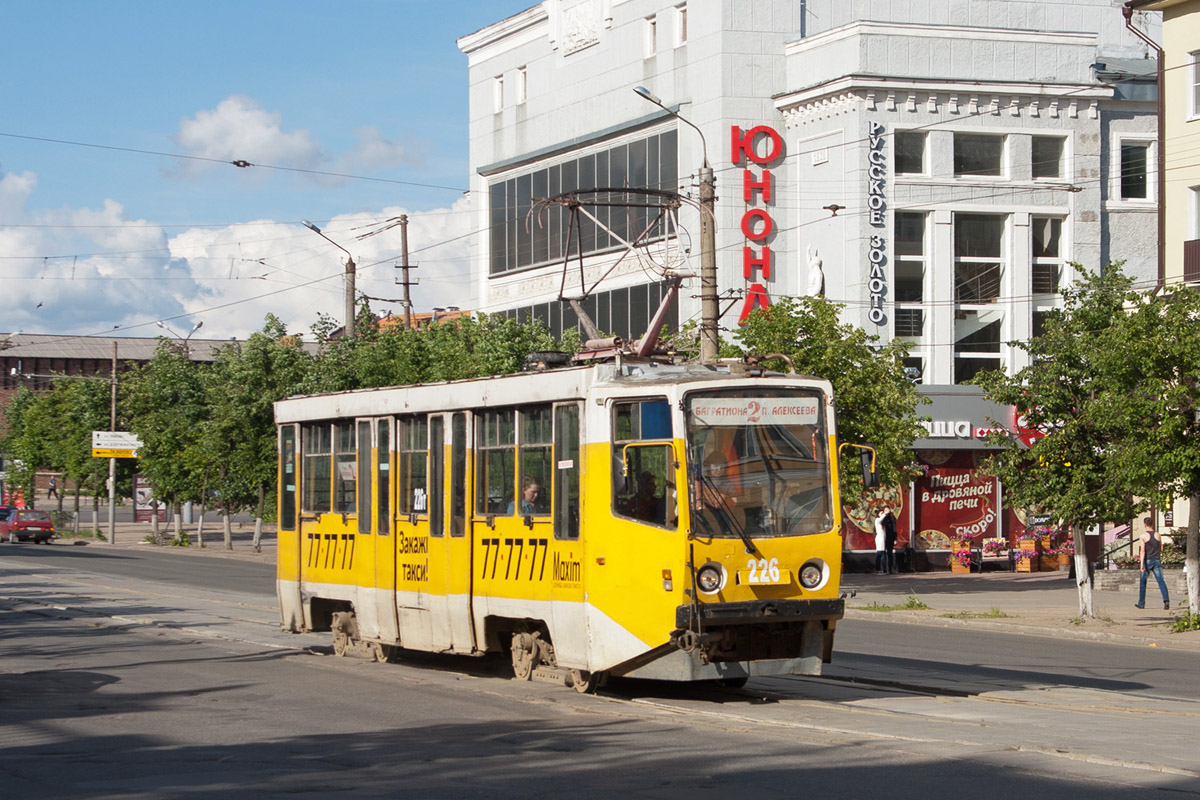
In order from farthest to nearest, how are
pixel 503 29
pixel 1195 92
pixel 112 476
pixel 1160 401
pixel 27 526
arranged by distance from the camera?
pixel 112 476
pixel 27 526
pixel 503 29
pixel 1195 92
pixel 1160 401

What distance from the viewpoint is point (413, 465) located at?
16375 millimetres

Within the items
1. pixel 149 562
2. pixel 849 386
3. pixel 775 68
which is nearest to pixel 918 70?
pixel 775 68

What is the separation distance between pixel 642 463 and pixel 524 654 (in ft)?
9.30

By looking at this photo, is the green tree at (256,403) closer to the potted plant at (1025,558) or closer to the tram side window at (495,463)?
the potted plant at (1025,558)

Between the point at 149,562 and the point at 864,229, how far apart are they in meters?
24.9

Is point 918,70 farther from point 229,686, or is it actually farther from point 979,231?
point 229,686

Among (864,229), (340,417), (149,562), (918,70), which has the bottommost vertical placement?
(149,562)

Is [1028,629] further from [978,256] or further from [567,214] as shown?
[567,214]

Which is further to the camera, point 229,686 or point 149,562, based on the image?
point 149,562

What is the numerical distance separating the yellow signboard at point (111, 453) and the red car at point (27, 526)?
3765 millimetres

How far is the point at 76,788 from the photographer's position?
921cm

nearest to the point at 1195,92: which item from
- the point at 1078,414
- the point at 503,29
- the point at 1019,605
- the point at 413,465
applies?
the point at 1019,605

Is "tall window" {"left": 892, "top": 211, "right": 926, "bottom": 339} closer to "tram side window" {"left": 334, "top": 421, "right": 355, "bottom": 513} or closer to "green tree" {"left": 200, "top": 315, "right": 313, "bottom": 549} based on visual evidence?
"green tree" {"left": 200, "top": 315, "right": 313, "bottom": 549}

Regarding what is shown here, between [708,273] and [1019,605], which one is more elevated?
[708,273]
